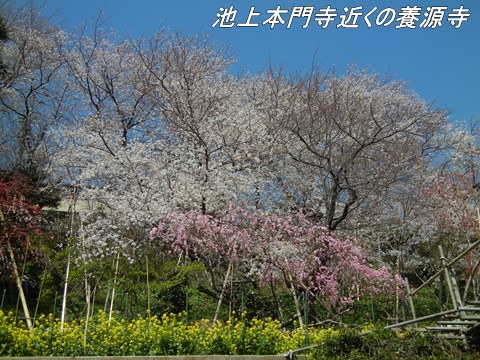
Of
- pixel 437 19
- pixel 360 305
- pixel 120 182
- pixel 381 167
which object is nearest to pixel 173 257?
pixel 120 182

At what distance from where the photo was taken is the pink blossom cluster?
31.6 ft

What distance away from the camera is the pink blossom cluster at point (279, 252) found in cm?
964

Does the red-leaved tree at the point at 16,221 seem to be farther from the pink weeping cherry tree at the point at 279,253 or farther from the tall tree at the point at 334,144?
the tall tree at the point at 334,144

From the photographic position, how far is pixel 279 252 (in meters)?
9.60

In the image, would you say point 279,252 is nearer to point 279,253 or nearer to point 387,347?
point 279,253

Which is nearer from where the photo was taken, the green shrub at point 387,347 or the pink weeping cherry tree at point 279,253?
the green shrub at point 387,347

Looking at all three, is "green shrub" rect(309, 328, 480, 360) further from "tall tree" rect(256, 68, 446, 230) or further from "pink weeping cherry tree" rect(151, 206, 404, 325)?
"tall tree" rect(256, 68, 446, 230)

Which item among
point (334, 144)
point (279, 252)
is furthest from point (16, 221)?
point (334, 144)

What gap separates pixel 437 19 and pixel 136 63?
8.88 meters

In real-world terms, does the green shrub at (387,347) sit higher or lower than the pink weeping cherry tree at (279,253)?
lower

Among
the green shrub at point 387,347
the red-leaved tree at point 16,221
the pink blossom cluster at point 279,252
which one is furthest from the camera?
the red-leaved tree at point 16,221

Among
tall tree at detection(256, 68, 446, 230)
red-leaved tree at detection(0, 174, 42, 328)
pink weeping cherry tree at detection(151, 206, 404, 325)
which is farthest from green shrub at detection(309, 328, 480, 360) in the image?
red-leaved tree at detection(0, 174, 42, 328)

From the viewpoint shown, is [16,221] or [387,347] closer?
[387,347]

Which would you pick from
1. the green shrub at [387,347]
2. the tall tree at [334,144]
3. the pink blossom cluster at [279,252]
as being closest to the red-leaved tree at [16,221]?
the pink blossom cluster at [279,252]
